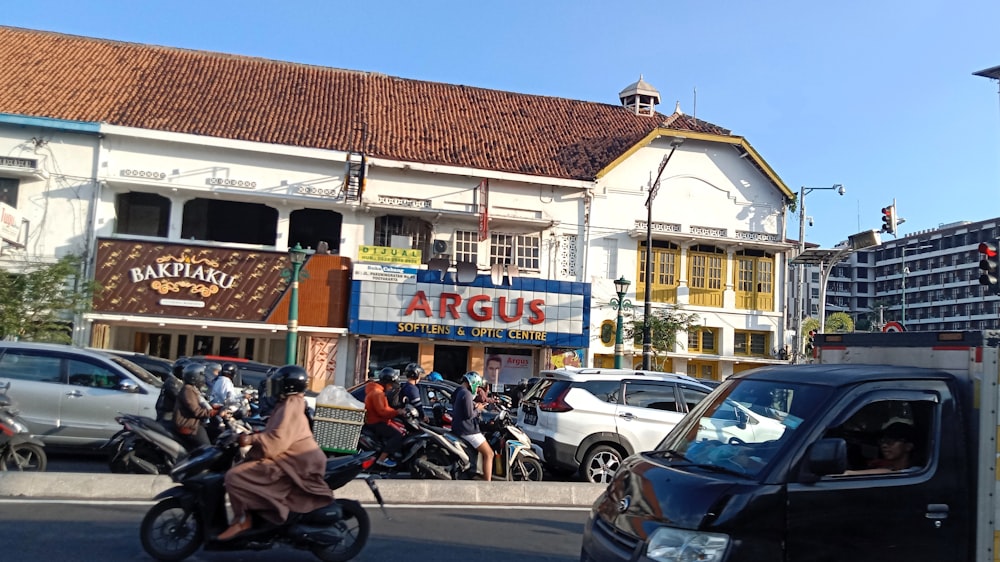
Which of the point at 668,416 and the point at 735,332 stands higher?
the point at 735,332

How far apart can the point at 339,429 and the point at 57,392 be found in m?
4.84

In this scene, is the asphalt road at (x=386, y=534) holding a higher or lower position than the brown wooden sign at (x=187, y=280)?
lower

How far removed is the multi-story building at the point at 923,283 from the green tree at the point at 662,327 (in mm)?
61561

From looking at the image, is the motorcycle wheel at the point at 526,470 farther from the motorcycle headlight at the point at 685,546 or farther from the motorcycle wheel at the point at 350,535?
the motorcycle headlight at the point at 685,546

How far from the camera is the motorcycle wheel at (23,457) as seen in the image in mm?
10095

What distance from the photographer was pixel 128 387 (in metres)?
11.8

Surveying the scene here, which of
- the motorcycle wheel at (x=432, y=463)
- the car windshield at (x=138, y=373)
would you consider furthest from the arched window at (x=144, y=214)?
the motorcycle wheel at (x=432, y=463)

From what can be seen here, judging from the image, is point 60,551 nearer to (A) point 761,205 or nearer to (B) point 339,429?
(B) point 339,429

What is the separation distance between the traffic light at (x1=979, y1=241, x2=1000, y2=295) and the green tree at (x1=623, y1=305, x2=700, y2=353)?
13038mm

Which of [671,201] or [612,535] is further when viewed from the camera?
[671,201]

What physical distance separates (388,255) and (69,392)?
561 inches

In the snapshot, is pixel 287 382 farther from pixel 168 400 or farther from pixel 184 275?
pixel 184 275

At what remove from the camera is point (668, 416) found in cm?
1184

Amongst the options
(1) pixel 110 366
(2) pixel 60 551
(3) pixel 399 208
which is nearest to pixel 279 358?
(3) pixel 399 208
